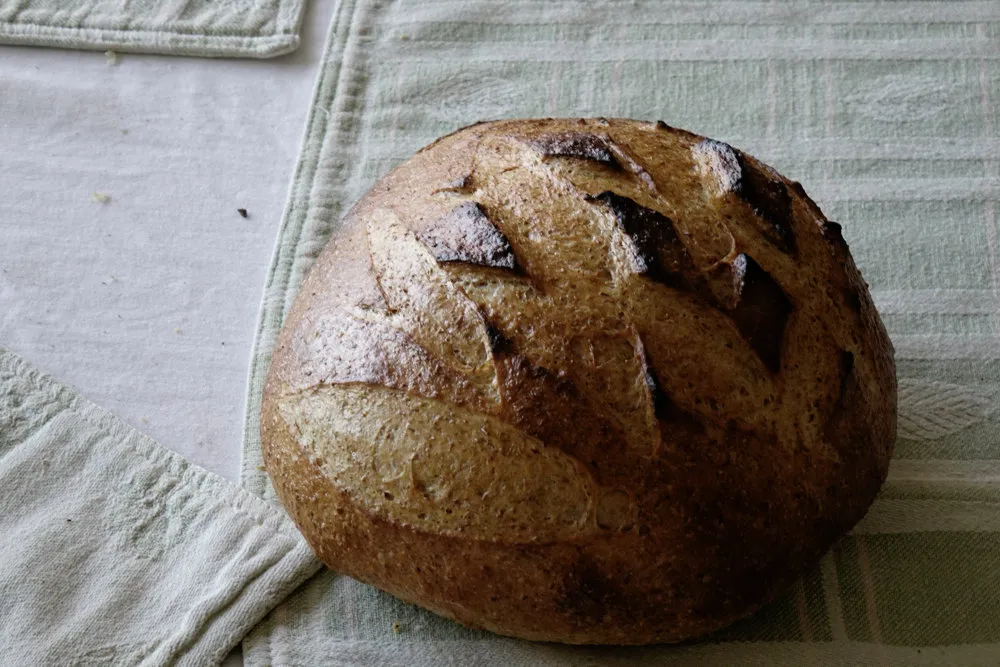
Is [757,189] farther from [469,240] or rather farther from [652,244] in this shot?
[469,240]

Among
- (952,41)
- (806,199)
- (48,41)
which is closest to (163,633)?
(806,199)

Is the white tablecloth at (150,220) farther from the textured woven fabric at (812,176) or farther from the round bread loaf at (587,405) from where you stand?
the round bread loaf at (587,405)

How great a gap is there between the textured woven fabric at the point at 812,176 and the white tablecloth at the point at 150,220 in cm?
6

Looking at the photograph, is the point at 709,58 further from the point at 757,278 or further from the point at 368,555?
the point at 368,555

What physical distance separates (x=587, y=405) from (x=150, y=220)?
0.84 metres

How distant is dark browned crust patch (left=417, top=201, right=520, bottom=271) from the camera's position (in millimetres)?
1095

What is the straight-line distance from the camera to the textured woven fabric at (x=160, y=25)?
70.0 inches

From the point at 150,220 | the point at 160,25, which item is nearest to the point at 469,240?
the point at 150,220

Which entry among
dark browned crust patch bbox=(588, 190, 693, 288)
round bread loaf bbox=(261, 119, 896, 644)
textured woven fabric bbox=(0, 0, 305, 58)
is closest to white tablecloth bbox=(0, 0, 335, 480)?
textured woven fabric bbox=(0, 0, 305, 58)

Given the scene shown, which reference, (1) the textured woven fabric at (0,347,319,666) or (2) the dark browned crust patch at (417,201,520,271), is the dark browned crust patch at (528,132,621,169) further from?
(1) the textured woven fabric at (0,347,319,666)

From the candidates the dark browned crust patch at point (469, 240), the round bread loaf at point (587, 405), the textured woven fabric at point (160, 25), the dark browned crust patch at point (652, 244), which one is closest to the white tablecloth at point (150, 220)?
the textured woven fabric at point (160, 25)

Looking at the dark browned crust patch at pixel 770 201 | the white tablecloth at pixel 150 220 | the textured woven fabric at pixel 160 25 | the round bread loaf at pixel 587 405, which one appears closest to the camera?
the round bread loaf at pixel 587 405

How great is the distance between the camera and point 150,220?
5.27 feet

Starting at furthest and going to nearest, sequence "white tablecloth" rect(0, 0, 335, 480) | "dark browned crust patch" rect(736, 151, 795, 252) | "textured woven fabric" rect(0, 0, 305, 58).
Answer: "textured woven fabric" rect(0, 0, 305, 58) → "white tablecloth" rect(0, 0, 335, 480) → "dark browned crust patch" rect(736, 151, 795, 252)
